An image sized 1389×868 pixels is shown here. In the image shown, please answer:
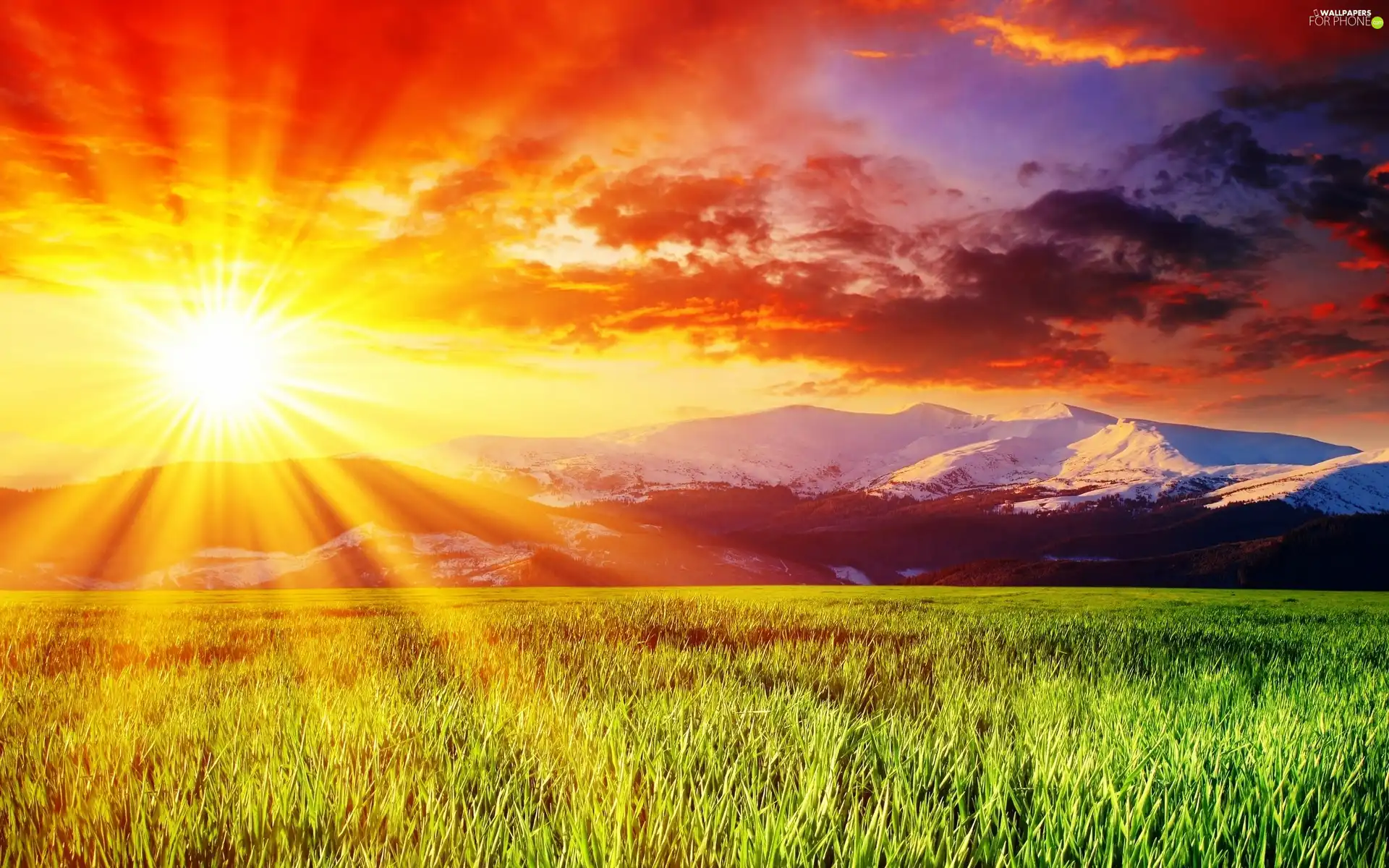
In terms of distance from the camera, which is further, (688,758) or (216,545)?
(216,545)

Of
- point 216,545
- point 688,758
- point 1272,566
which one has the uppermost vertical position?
point 688,758

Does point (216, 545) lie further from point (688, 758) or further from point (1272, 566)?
point (1272, 566)

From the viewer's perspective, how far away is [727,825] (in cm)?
227

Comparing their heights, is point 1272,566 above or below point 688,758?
below

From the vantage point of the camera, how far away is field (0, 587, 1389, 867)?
217 cm

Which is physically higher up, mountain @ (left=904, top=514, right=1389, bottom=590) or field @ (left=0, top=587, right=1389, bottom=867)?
field @ (left=0, top=587, right=1389, bottom=867)

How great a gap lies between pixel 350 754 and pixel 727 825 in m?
1.73

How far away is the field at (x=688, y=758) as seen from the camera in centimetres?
217

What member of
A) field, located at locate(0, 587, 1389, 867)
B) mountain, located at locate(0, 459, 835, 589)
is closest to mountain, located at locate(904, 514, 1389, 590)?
mountain, located at locate(0, 459, 835, 589)

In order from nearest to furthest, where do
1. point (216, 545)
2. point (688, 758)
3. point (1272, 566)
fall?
point (688, 758)
point (1272, 566)
point (216, 545)

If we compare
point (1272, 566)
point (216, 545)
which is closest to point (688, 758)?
point (1272, 566)

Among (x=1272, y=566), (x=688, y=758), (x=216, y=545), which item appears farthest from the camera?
(x=216, y=545)

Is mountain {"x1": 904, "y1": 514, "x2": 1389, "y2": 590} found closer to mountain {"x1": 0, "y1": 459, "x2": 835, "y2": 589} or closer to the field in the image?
mountain {"x1": 0, "y1": 459, "x2": 835, "y2": 589}

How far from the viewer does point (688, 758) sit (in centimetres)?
290
